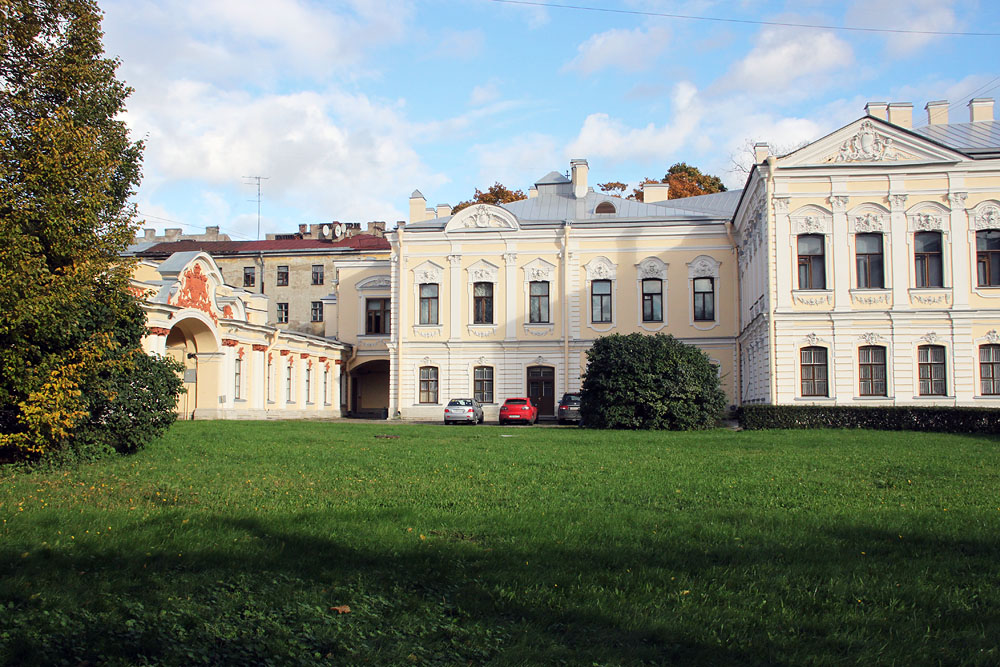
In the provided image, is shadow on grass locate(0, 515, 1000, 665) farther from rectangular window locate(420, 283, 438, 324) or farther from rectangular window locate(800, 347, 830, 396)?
rectangular window locate(420, 283, 438, 324)

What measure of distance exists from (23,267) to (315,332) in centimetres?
5003

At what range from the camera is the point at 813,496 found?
10.2 m

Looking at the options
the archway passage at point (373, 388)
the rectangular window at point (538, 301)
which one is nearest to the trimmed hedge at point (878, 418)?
the rectangular window at point (538, 301)

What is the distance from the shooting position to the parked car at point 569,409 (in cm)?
3475

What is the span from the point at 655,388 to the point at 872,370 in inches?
349

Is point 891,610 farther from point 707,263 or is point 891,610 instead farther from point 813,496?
point 707,263

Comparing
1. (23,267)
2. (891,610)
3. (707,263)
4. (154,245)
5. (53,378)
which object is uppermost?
(154,245)

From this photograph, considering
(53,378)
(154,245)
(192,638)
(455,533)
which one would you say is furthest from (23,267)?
(154,245)

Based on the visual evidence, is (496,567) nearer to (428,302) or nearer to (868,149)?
(868,149)

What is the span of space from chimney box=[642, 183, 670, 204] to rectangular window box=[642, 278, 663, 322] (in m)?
7.46

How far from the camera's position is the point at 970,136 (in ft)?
109

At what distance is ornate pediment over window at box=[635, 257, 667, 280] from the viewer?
132 ft

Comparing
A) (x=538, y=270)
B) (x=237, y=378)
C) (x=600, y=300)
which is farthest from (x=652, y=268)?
(x=237, y=378)

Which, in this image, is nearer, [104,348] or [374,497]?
[374,497]
